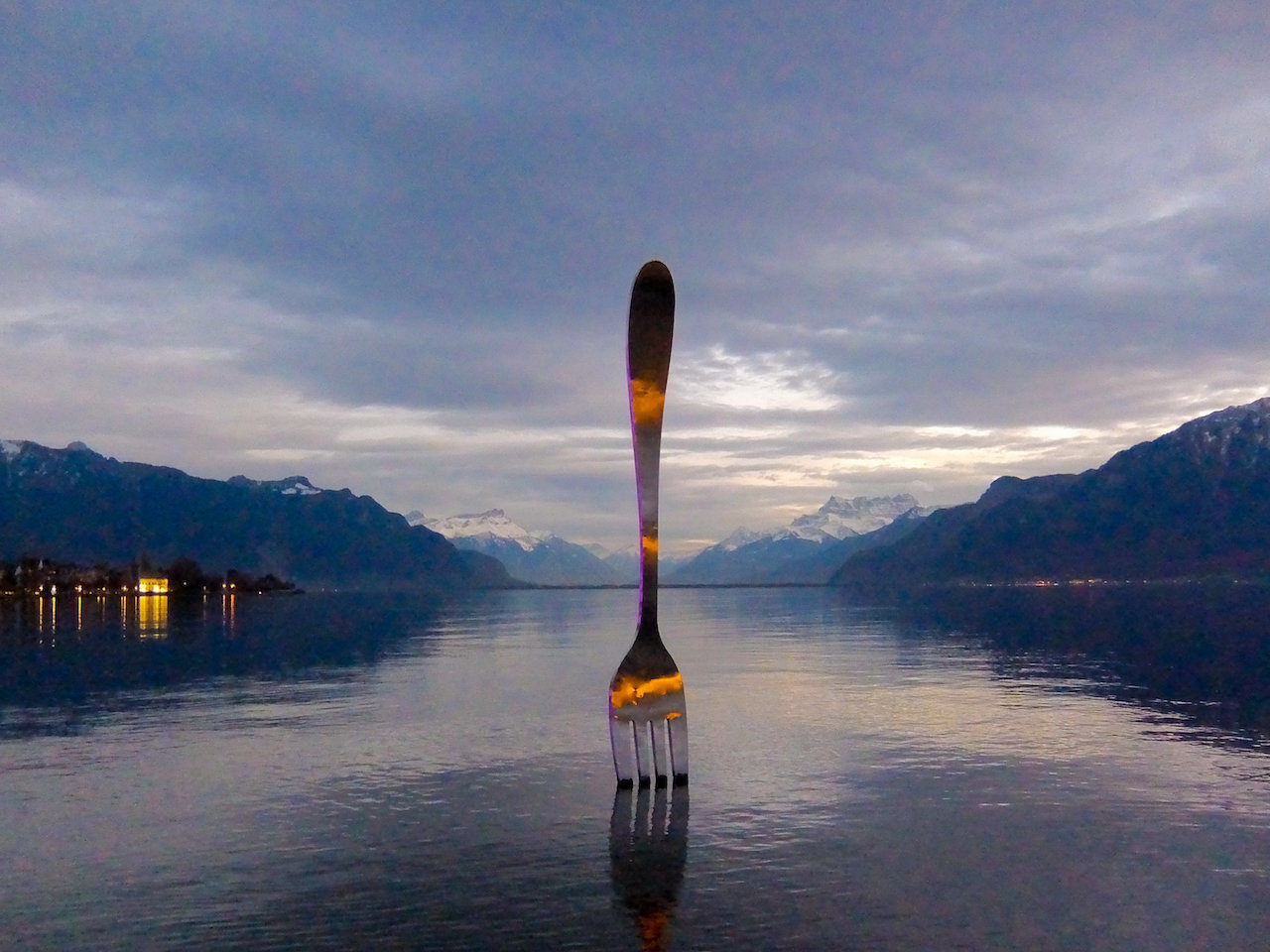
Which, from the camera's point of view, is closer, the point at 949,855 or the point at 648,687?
the point at 949,855

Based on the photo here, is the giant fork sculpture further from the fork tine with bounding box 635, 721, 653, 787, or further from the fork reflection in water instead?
the fork reflection in water

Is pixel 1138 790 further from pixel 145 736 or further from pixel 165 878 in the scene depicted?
pixel 145 736

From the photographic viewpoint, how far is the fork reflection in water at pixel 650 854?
16438mm

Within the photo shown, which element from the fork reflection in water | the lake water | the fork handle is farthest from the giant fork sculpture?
the lake water

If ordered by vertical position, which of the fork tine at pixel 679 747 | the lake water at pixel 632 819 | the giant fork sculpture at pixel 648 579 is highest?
the giant fork sculpture at pixel 648 579

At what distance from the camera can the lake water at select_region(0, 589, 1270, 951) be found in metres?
16.0

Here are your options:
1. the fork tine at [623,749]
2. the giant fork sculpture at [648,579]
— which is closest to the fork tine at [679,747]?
the giant fork sculpture at [648,579]

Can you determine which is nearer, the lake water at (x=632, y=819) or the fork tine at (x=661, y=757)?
the lake water at (x=632, y=819)

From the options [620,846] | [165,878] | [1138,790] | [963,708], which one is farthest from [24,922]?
[963,708]

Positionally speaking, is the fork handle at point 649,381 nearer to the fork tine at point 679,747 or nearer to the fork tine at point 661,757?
the fork tine at point 679,747

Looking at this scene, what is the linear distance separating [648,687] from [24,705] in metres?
30.0

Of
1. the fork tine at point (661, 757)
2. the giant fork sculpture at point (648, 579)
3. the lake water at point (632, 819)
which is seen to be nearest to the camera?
the lake water at point (632, 819)

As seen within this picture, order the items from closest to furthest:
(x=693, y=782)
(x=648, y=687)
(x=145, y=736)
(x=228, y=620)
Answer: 1. (x=648, y=687)
2. (x=693, y=782)
3. (x=145, y=736)
4. (x=228, y=620)

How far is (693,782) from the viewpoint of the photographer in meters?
26.3
